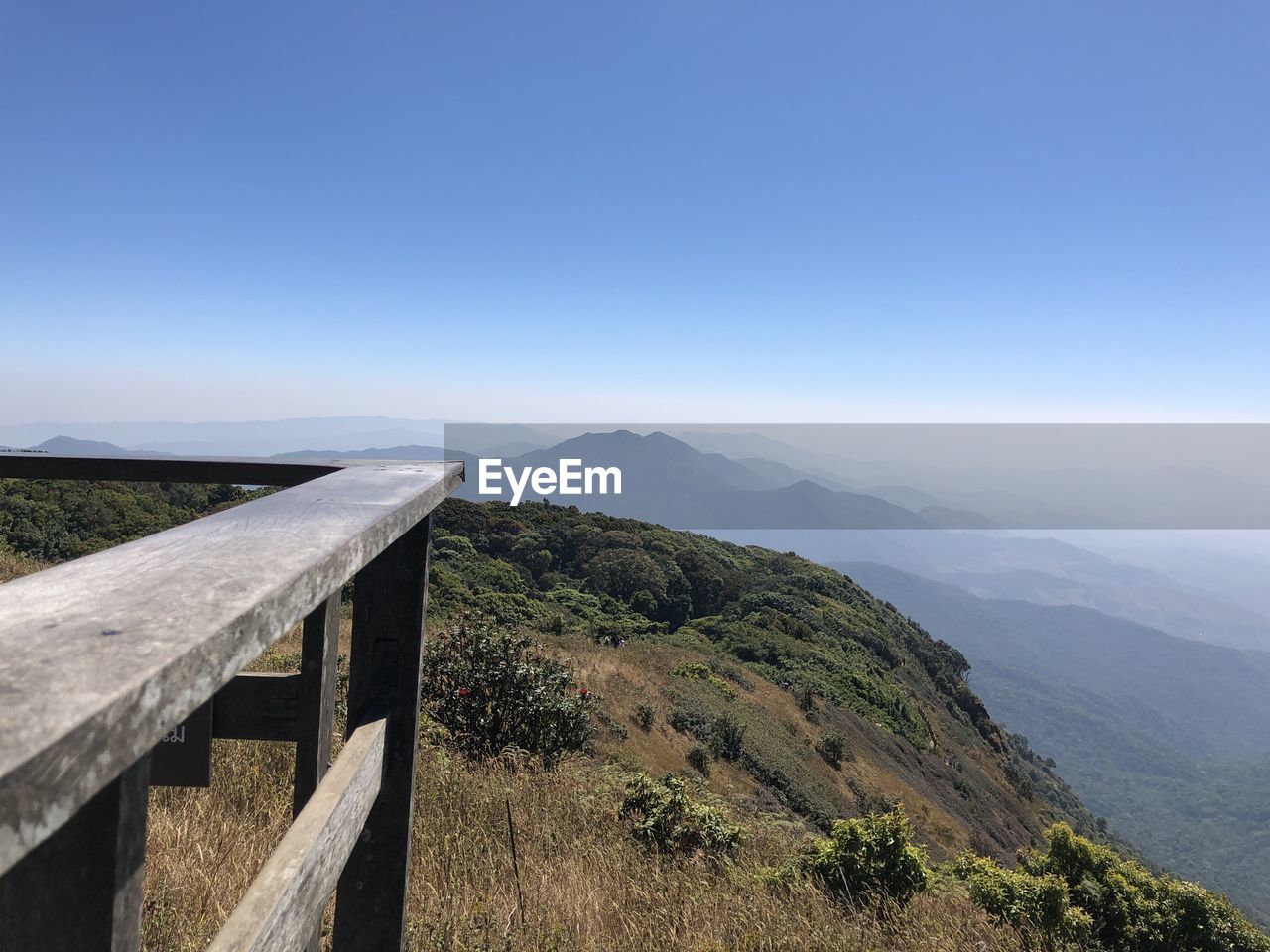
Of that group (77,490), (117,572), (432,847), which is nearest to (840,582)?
Answer: (77,490)

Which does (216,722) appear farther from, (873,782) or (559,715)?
(873,782)

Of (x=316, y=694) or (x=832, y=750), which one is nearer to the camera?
(x=316, y=694)

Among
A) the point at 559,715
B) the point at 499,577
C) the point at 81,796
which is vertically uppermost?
the point at 81,796

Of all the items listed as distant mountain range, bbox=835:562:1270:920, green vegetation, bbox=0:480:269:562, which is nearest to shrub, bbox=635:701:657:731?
Answer: green vegetation, bbox=0:480:269:562

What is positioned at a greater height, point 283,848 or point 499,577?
point 283,848

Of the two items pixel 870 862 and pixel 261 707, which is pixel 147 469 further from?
pixel 870 862

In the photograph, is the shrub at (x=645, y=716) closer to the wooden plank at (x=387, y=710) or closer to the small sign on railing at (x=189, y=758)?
the wooden plank at (x=387, y=710)

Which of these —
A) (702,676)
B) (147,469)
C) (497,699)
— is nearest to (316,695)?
(147,469)
